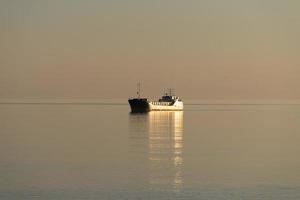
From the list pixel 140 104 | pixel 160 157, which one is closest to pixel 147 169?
pixel 160 157

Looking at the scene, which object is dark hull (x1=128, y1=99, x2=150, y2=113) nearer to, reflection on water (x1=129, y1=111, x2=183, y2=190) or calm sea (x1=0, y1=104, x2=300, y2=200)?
reflection on water (x1=129, y1=111, x2=183, y2=190)

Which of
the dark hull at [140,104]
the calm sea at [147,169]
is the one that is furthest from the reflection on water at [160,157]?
the dark hull at [140,104]

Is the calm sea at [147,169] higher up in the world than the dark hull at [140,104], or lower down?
lower down

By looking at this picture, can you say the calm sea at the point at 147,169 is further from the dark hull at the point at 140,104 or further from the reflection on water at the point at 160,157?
the dark hull at the point at 140,104

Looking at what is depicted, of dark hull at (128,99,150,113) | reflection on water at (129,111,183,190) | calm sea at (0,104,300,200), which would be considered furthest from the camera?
dark hull at (128,99,150,113)

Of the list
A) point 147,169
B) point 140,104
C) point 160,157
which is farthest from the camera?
point 140,104

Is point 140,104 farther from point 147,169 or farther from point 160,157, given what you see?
point 147,169

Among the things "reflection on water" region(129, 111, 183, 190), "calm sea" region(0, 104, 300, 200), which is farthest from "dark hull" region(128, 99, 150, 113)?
"calm sea" region(0, 104, 300, 200)

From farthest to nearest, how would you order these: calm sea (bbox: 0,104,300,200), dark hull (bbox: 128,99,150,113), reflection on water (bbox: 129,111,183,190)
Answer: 1. dark hull (bbox: 128,99,150,113)
2. reflection on water (bbox: 129,111,183,190)
3. calm sea (bbox: 0,104,300,200)

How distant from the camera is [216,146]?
68438 millimetres

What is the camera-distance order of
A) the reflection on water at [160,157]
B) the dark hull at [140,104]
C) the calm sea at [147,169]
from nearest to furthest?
the calm sea at [147,169]
the reflection on water at [160,157]
the dark hull at [140,104]

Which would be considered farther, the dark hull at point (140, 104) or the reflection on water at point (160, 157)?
the dark hull at point (140, 104)

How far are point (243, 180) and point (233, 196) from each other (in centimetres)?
568

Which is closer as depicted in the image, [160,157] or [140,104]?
[160,157]
